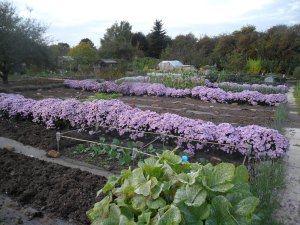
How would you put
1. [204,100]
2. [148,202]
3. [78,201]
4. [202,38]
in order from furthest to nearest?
[202,38]
[204,100]
[78,201]
[148,202]

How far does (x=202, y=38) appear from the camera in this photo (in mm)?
44250

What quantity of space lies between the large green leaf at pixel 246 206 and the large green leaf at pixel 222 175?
0.43ft

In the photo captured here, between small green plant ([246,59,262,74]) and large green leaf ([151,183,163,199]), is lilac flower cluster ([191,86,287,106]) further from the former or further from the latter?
small green plant ([246,59,262,74])

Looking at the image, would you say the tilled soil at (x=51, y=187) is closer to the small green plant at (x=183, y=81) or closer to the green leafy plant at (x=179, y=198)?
the green leafy plant at (x=179, y=198)

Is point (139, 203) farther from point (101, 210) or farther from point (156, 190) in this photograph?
point (101, 210)

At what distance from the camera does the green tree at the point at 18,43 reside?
15.5m

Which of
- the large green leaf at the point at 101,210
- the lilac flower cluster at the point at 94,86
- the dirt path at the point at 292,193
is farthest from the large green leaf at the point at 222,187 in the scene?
the lilac flower cluster at the point at 94,86

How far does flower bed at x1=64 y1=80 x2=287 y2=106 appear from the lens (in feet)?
40.0

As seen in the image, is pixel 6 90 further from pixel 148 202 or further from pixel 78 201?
pixel 148 202

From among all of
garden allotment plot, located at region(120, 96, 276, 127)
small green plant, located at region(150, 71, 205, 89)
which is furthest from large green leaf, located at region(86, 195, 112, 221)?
small green plant, located at region(150, 71, 205, 89)

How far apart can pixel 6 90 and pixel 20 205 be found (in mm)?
11332

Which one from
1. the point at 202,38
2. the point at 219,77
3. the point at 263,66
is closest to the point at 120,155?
the point at 219,77

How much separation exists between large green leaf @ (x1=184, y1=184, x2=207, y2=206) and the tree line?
1574 cm

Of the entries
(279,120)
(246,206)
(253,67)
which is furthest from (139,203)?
(253,67)
